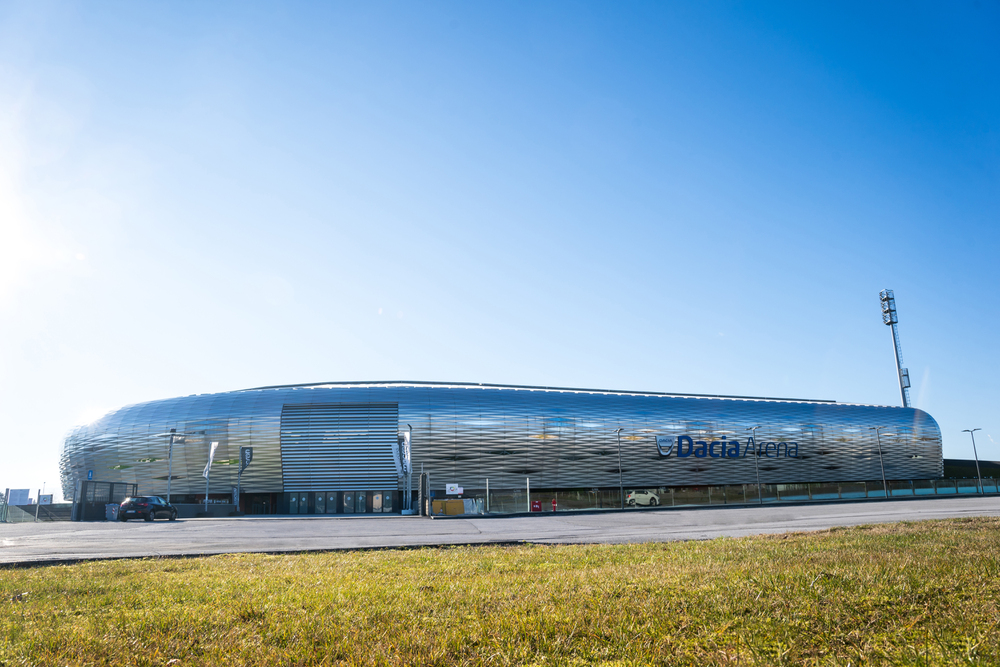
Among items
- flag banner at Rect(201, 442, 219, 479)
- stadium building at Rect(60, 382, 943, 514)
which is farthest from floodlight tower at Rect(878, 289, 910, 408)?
flag banner at Rect(201, 442, 219, 479)

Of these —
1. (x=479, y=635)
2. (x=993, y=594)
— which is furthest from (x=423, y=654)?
(x=993, y=594)

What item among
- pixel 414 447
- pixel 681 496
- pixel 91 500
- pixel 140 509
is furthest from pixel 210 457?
pixel 681 496

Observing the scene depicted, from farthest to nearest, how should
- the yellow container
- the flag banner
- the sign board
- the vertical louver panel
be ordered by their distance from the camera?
the vertical louver panel, the sign board, the flag banner, the yellow container

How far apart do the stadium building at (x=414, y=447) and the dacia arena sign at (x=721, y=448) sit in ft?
0.50

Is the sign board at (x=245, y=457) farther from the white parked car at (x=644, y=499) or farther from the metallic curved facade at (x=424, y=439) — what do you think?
the white parked car at (x=644, y=499)

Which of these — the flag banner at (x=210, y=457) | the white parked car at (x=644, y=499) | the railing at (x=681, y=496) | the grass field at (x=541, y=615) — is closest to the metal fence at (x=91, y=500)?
the flag banner at (x=210, y=457)

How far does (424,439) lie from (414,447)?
1399 millimetres

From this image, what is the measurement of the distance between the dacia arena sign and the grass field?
2820 inches

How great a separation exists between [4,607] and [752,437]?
84.9 m

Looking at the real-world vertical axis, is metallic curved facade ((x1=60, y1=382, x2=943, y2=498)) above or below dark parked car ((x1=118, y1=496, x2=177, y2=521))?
above

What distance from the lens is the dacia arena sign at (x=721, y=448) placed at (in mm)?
77375

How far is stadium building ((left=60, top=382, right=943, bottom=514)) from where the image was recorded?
68.8 meters

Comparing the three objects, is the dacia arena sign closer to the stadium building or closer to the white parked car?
the stadium building

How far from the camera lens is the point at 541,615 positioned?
4922 mm
